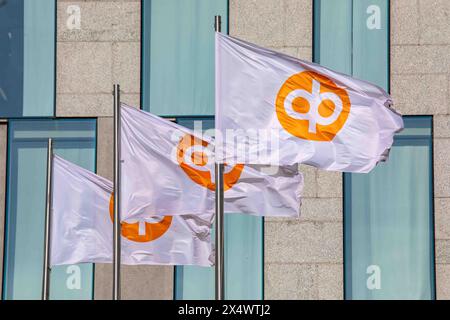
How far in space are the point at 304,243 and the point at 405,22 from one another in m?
5.53

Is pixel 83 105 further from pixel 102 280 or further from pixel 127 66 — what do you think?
pixel 102 280

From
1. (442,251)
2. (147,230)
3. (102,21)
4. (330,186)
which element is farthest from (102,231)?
(442,251)

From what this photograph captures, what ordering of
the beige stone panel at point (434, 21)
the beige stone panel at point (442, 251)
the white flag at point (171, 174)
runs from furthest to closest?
the beige stone panel at point (434, 21) < the beige stone panel at point (442, 251) < the white flag at point (171, 174)

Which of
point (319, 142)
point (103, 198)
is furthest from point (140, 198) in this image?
point (319, 142)

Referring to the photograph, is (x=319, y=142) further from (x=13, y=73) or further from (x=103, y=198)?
(x=13, y=73)

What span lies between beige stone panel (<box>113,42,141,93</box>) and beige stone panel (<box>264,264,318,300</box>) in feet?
17.0

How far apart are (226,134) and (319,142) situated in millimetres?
1334

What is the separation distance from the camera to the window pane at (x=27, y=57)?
82.6ft

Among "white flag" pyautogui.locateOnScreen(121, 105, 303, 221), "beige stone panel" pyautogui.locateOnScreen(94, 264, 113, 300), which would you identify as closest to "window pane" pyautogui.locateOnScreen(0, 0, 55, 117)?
"beige stone panel" pyautogui.locateOnScreen(94, 264, 113, 300)

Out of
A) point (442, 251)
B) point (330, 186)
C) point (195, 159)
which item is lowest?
point (442, 251)

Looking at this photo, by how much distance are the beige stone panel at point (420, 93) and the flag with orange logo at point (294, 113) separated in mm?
9168

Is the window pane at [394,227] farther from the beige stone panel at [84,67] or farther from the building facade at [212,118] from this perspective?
the beige stone panel at [84,67]

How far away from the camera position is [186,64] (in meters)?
25.0

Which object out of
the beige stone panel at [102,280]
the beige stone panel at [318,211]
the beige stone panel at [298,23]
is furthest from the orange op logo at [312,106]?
the beige stone panel at [102,280]
